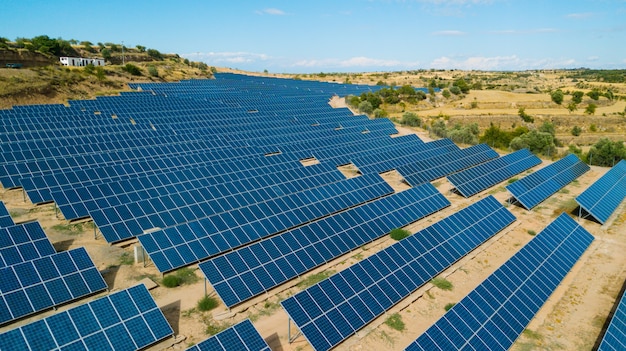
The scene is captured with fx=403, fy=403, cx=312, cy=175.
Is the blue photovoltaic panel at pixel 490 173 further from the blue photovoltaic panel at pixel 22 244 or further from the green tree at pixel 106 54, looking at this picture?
the green tree at pixel 106 54

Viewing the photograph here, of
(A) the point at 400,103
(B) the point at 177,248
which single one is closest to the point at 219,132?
(B) the point at 177,248

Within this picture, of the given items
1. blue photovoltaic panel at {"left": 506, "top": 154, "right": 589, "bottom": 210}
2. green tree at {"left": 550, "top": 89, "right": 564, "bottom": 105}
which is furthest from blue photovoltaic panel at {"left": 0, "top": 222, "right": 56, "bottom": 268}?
green tree at {"left": 550, "top": 89, "right": 564, "bottom": 105}

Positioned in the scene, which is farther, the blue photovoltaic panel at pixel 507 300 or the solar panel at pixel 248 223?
the solar panel at pixel 248 223

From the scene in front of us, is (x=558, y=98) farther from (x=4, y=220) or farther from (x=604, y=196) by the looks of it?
(x=4, y=220)

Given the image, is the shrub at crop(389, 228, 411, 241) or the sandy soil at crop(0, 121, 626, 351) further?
the shrub at crop(389, 228, 411, 241)

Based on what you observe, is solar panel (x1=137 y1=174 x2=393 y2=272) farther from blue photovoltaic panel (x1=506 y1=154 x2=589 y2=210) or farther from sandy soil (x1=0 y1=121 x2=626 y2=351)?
blue photovoltaic panel (x1=506 y1=154 x2=589 y2=210)

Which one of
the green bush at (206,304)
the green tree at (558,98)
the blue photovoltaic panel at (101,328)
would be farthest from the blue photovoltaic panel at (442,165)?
the green tree at (558,98)

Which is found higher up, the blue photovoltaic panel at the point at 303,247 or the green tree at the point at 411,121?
the green tree at the point at 411,121
